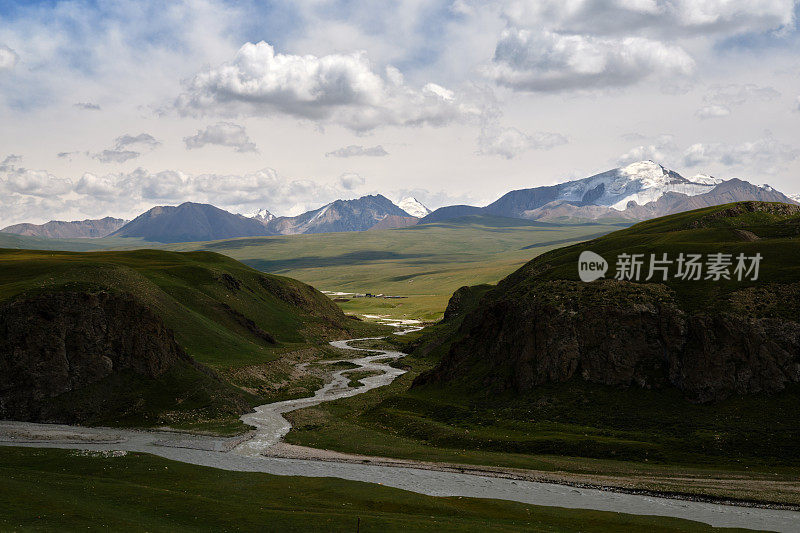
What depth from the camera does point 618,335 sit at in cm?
8762

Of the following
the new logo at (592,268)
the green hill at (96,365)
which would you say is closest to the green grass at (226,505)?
the green hill at (96,365)

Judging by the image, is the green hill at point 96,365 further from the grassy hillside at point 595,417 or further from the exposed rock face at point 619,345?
the exposed rock face at point 619,345

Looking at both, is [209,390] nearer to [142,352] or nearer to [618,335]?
[142,352]

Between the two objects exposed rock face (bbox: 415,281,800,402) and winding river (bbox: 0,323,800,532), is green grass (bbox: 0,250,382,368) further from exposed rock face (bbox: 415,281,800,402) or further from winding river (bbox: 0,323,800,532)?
exposed rock face (bbox: 415,281,800,402)

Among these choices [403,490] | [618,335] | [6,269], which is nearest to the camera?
[403,490]

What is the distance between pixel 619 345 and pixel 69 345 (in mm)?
89067

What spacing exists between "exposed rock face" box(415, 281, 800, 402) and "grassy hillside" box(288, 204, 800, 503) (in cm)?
80

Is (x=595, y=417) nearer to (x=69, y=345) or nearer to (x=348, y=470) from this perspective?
(x=348, y=470)

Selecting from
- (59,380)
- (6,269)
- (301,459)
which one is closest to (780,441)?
(301,459)

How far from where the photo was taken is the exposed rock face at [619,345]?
75750 millimetres

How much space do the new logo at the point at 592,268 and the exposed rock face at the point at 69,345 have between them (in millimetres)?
77037

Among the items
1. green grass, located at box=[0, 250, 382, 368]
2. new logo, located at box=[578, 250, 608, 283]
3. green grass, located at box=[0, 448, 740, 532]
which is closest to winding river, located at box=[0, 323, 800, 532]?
green grass, located at box=[0, 448, 740, 532]

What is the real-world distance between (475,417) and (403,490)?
102 ft

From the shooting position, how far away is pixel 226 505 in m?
49.4
